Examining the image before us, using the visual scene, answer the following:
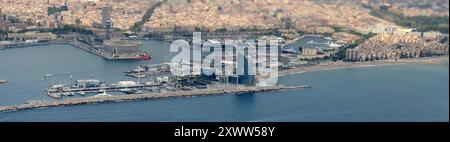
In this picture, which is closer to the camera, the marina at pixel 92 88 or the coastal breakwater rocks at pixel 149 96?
the coastal breakwater rocks at pixel 149 96

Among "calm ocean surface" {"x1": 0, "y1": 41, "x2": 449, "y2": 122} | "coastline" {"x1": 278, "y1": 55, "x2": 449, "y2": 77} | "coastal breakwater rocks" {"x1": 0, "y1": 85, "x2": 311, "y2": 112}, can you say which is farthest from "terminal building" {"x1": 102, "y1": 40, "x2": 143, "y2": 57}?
"coastal breakwater rocks" {"x1": 0, "y1": 85, "x2": 311, "y2": 112}

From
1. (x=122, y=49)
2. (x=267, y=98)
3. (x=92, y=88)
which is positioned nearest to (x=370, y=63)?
(x=122, y=49)

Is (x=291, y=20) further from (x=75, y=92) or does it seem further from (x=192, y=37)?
(x=75, y=92)

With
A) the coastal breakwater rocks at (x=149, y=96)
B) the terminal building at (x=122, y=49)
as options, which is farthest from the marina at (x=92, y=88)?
the terminal building at (x=122, y=49)

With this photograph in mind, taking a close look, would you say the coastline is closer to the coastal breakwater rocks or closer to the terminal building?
the coastal breakwater rocks

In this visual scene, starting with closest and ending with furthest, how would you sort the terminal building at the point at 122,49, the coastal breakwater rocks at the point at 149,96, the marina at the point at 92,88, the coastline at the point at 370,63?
1. the coastal breakwater rocks at the point at 149,96
2. the marina at the point at 92,88
3. the coastline at the point at 370,63
4. the terminal building at the point at 122,49

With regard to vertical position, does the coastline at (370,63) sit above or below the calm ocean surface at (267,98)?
above

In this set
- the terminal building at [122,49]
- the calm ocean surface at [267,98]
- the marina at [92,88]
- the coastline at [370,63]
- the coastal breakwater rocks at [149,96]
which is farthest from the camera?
the terminal building at [122,49]

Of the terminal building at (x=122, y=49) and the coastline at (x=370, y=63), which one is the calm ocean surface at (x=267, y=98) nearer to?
the coastline at (x=370, y=63)

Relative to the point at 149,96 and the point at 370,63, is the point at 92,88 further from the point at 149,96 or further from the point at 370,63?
the point at 370,63

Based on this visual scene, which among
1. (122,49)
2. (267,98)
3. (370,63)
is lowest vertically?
(267,98)
